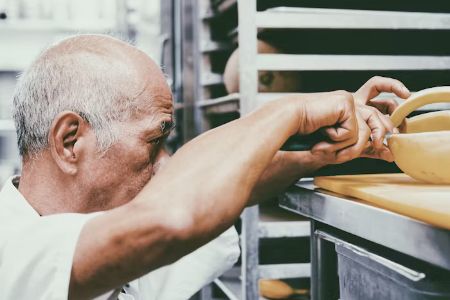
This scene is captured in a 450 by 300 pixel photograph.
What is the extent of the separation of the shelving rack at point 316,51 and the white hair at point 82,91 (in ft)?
2.42

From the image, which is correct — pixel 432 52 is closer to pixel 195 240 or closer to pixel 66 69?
pixel 66 69

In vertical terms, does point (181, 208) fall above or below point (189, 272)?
above

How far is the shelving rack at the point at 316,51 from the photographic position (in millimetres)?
1879

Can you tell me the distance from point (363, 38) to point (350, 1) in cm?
17

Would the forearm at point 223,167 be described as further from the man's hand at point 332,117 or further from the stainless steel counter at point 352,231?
the stainless steel counter at point 352,231

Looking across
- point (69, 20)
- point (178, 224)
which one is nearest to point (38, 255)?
point (178, 224)

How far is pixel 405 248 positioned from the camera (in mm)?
791

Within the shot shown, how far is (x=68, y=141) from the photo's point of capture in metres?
1.21

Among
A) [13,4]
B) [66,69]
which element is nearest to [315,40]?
[66,69]

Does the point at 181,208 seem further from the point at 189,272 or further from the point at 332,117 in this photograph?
the point at 189,272

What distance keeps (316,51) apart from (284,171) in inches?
39.4

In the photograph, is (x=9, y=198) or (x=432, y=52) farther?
(x=432, y=52)

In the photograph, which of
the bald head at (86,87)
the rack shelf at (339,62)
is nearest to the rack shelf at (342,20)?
the rack shelf at (339,62)

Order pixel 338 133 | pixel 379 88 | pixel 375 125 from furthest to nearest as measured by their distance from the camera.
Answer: pixel 379 88 < pixel 375 125 < pixel 338 133
